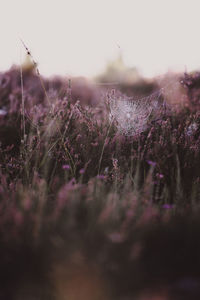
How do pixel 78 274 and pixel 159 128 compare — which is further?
pixel 159 128

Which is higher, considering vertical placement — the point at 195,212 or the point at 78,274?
the point at 195,212

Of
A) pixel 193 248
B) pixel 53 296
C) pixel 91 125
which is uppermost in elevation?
pixel 91 125

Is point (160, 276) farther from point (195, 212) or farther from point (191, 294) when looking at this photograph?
point (195, 212)

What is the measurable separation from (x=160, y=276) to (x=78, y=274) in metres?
0.33

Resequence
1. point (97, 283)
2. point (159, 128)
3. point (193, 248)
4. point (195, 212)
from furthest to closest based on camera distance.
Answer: point (159, 128)
point (195, 212)
point (193, 248)
point (97, 283)

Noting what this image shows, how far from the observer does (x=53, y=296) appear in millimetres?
1220

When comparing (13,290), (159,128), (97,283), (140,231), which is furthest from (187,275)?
(159,128)

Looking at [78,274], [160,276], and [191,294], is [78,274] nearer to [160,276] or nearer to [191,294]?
[160,276]

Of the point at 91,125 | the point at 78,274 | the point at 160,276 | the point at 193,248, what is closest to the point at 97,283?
the point at 78,274

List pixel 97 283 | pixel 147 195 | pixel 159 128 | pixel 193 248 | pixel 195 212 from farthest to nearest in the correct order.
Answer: pixel 159 128 → pixel 147 195 → pixel 195 212 → pixel 193 248 → pixel 97 283

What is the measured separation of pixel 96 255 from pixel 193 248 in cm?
45

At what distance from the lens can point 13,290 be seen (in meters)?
1.22

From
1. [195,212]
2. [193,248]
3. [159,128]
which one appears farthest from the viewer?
[159,128]

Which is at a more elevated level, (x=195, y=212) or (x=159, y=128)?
(x=159, y=128)
